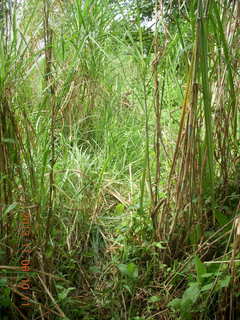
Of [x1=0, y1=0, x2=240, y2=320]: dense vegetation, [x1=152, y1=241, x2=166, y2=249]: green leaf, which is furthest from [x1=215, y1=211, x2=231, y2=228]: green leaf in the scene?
[x1=152, y1=241, x2=166, y2=249]: green leaf

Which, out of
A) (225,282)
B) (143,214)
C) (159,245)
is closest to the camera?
(225,282)

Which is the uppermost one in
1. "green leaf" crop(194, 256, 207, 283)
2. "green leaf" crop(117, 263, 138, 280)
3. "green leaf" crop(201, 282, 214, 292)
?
"green leaf" crop(194, 256, 207, 283)

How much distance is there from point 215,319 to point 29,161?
0.67 m

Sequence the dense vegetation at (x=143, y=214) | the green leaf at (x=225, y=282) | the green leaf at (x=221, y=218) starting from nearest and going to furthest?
1. the green leaf at (x=225, y=282)
2. the dense vegetation at (x=143, y=214)
3. the green leaf at (x=221, y=218)

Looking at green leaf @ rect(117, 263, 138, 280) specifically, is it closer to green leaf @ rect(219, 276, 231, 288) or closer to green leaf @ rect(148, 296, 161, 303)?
green leaf @ rect(148, 296, 161, 303)

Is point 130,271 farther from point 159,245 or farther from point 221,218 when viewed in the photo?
point 221,218

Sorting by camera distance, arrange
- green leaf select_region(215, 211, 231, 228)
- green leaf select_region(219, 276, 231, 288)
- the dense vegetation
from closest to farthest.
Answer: green leaf select_region(219, 276, 231, 288)
the dense vegetation
green leaf select_region(215, 211, 231, 228)

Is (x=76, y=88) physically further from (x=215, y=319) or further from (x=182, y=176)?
(x=215, y=319)

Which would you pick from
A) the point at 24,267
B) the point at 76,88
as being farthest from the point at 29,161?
the point at 76,88

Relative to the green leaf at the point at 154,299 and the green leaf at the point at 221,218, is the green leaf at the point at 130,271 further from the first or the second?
the green leaf at the point at 221,218

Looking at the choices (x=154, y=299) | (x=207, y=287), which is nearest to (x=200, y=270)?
(x=207, y=287)

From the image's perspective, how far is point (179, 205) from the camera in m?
1.28

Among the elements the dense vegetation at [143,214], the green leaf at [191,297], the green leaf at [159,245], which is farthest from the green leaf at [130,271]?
the green leaf at [191,297]

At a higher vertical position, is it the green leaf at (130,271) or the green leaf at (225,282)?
the green leaf at (225,282)
